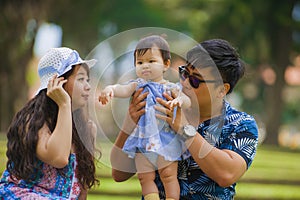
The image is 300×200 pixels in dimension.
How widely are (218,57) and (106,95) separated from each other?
649 mm

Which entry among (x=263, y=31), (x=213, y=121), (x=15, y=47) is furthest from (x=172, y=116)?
(x=263, y=31)

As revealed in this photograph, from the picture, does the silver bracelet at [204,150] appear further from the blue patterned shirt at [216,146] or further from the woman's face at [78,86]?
the woman's face at [78,86]

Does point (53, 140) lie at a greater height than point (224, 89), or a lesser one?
lesser

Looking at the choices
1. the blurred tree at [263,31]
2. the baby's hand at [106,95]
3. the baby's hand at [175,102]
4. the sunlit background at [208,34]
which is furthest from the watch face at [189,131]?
the blurred tree at [263,31]

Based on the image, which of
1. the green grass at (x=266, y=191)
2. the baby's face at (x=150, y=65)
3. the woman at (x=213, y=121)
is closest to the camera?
the woman at (x=213, y=121)

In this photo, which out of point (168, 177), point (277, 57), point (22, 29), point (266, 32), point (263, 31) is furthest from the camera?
point (277, 57)

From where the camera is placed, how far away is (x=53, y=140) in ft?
12.4

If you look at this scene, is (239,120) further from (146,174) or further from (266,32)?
(266,32)

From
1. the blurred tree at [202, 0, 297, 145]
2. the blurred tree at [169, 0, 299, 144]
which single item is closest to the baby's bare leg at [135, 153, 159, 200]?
the blurred tree at [169, 0, 299, 144]

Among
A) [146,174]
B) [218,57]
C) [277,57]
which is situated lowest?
[277,57]

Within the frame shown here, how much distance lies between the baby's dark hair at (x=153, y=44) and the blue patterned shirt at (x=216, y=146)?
45 centimetres

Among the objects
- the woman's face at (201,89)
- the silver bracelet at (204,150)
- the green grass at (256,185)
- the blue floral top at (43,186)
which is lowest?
the green grass at (256,185)

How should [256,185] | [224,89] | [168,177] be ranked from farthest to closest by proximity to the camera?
[256,185]
[224,89]
[168,177]

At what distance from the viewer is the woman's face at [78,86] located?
402cm
